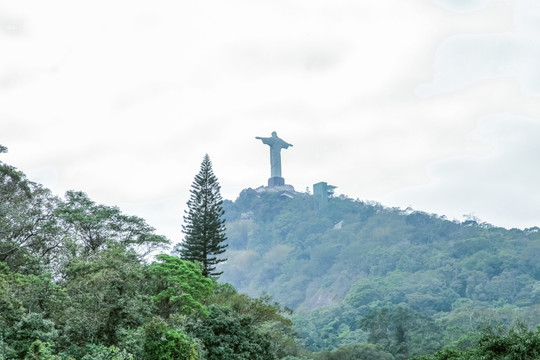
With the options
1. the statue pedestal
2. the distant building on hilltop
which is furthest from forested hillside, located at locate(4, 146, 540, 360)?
the statue pedestal

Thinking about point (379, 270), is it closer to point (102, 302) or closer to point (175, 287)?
point (175, 287)

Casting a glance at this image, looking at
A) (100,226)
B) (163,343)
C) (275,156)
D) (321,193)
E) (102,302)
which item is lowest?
(163,343)

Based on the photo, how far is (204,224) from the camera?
28.5 metres

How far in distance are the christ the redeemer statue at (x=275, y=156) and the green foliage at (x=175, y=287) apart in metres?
97.2

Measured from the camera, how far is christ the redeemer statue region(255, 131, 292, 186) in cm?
11588

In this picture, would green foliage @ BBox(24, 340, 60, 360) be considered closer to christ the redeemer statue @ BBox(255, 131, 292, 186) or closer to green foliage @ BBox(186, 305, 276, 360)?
green foliage @ BBox(186, 305, 276, 360)

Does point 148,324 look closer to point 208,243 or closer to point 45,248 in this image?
point 45,248

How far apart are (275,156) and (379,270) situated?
36.0 metres

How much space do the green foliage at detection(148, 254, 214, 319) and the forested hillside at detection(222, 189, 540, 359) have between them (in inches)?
937

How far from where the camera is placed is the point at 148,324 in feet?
46.7

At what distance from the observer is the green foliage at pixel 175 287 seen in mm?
17703

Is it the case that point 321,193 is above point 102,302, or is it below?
above

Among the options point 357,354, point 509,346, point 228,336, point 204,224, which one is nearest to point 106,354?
point 228,336

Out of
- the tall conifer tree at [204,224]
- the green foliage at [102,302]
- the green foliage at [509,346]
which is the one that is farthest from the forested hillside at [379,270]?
the green foliage at [102,302]
